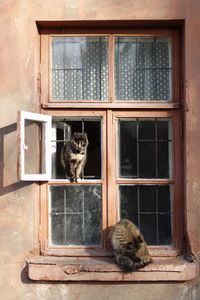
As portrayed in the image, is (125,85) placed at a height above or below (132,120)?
above

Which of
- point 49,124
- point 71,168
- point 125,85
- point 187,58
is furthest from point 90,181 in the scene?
point 187,58

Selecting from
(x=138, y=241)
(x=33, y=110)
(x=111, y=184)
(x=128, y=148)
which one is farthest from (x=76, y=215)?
(x=33, y=110)

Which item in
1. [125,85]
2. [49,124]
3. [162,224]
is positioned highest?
[125,85]

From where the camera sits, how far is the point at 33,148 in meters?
4.91

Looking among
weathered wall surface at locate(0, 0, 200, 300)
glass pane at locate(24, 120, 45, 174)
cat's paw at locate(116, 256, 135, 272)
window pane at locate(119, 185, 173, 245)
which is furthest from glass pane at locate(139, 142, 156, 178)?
glass pane at locate(24, 120, 45, 174)

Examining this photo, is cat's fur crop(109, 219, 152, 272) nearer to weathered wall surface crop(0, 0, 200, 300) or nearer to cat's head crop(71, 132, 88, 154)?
weathered wall surface crop(0, 0, 200, 300)

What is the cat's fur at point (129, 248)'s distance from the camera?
462cm

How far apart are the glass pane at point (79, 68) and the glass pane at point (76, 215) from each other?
928 mm

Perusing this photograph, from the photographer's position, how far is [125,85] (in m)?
5.01

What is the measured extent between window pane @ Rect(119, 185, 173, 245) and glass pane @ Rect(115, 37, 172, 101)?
91 cm

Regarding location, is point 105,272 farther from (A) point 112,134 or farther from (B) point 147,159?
(A) point 112,134

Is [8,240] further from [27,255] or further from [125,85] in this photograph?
[125,85]

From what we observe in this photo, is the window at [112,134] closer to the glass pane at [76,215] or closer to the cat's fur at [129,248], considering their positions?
the glass pane at [76,215]

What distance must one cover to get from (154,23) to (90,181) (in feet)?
5.47
